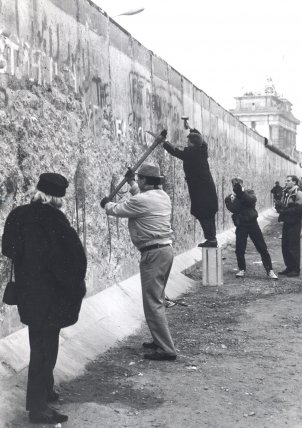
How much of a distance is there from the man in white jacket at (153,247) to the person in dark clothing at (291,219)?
19.4ft

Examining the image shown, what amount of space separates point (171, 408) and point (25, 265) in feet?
5.29

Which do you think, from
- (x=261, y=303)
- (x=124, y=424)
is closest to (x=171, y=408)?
(x=124, y=424)

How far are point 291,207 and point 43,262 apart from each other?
8.21m

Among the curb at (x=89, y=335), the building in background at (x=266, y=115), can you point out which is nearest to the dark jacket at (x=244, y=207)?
the curb at (x=89, y=335)

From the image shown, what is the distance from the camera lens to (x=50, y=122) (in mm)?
6445

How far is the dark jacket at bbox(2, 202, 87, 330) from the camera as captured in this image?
462cm

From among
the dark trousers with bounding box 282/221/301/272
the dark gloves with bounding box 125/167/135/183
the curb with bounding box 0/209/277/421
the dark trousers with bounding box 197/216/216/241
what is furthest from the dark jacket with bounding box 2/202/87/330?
the dark trousers with bounding box 282/221/301/272

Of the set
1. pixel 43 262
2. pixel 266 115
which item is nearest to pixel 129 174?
pixel 43 262

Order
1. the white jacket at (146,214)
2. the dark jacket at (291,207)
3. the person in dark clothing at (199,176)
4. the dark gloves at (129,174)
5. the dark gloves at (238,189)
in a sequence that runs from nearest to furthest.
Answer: the white jacket at (146,214), the dark gloves at (129,174), the person in dark clothing at (199,176), the dark gloves at (238,189), the dark jacket at (291,207)

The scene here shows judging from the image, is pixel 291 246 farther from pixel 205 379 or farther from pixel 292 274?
pixel 205 379

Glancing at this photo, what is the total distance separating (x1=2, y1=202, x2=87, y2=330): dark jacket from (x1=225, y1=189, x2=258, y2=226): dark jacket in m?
7.34

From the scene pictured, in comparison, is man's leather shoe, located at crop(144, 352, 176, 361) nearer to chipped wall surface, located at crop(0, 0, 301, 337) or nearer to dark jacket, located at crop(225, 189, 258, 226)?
chipped wall surface, located at crop(0, 0, 301, 337)

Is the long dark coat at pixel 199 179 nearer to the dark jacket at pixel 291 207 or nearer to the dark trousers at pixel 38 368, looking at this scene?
the dark jacket at pixel 291 207

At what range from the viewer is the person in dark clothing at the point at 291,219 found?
12.1 metres
